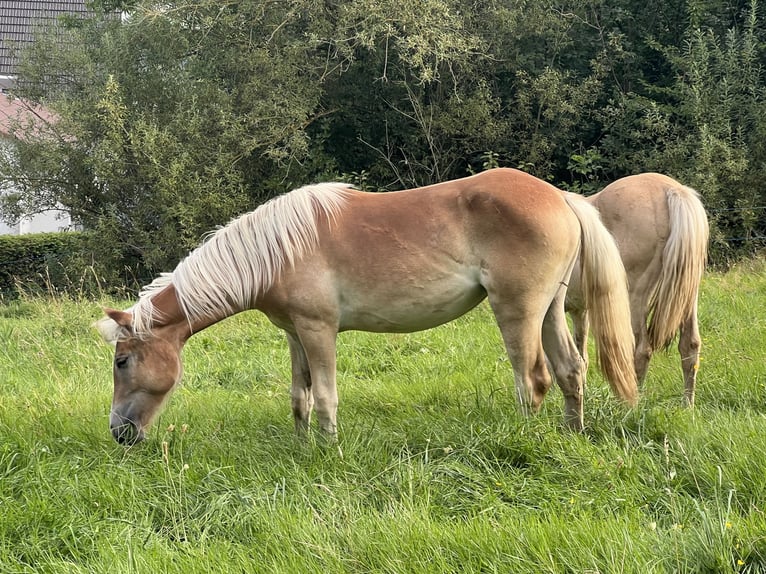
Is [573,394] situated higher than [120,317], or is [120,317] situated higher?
[120,317]

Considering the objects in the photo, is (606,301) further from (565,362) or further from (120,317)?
(120,317)

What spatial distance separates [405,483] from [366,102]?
11.8 metres

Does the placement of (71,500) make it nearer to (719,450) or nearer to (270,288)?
(270,288)

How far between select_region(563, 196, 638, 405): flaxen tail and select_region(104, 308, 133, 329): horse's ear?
2.56 metres

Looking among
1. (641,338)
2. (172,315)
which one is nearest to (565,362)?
(641,338)

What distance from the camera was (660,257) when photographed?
464 centimetres

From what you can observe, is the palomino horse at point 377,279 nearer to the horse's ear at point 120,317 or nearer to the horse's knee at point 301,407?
the horse's ear at point 120,317

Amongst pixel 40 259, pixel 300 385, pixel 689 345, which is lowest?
pixel 40 259

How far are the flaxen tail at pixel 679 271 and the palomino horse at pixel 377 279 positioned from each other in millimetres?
876

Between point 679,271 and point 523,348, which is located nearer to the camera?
point 523,348

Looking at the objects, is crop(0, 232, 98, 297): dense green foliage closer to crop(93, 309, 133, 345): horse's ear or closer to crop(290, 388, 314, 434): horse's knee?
crop(93, 309, 133, 345): horse's ear

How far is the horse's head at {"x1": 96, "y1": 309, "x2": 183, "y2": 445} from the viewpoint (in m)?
3.61

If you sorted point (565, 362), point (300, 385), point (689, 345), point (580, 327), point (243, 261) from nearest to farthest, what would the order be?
point (243, 261) < point (565, 362) < point (300, 385) < point (689, 345) < point (580, 327)

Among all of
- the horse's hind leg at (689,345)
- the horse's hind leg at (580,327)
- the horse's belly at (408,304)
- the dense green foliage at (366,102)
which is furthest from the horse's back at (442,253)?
the dense green foliage at (366,102)
